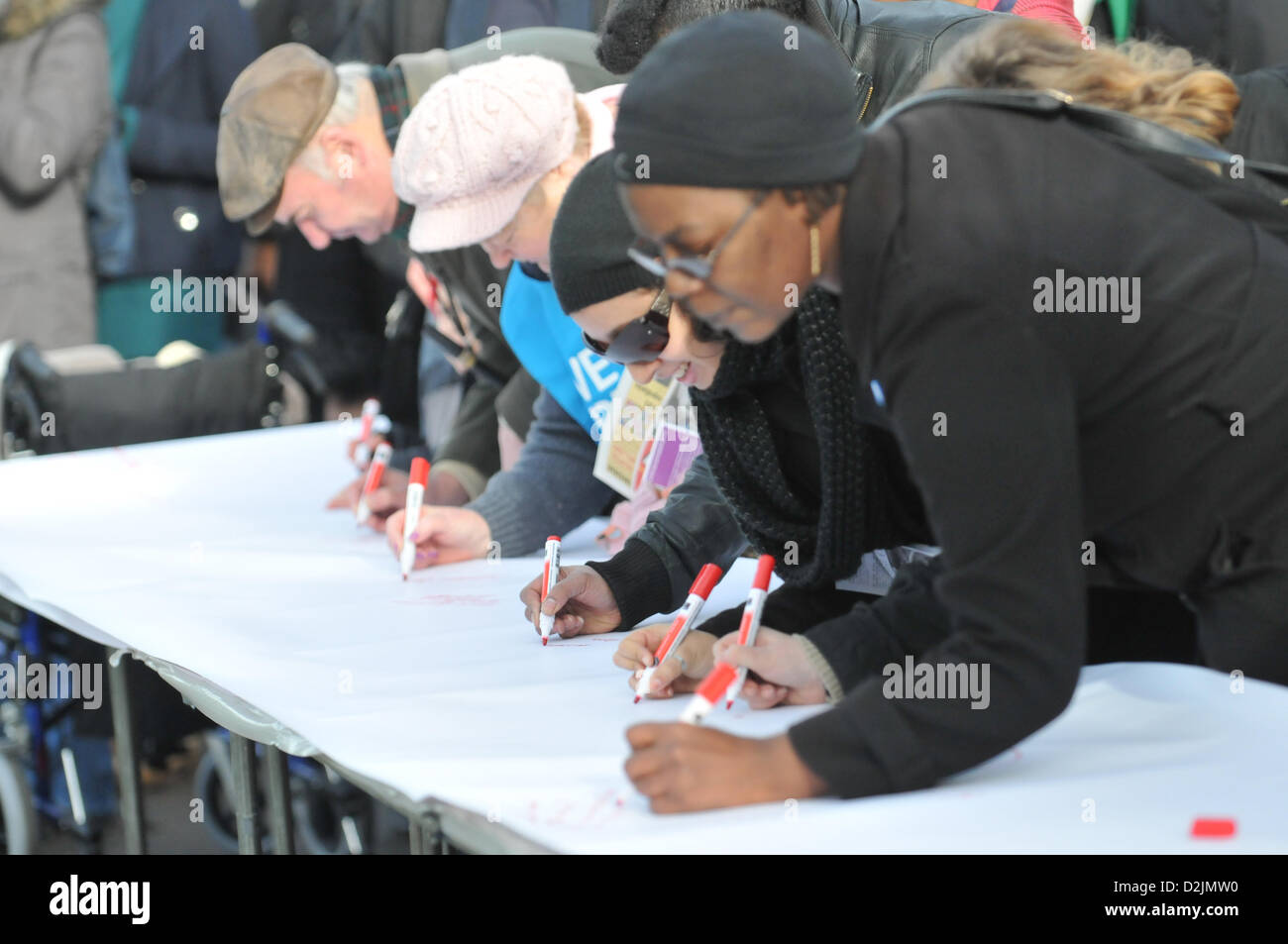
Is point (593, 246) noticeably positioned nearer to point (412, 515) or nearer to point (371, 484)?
point (412, 515)

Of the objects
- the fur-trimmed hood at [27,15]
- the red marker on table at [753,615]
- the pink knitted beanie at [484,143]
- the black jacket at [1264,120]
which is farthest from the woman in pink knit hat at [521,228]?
the fur-trimmed hood at [27,15]

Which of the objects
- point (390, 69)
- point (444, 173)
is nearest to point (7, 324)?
point (390, 69)

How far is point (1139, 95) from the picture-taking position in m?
1.38

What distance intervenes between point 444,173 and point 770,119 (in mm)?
1234

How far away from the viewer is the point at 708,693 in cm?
126

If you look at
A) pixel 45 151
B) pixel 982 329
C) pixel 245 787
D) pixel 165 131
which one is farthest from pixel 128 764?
pixel 165 131

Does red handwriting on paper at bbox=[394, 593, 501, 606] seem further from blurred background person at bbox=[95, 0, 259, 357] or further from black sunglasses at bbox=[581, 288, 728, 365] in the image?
blurred background person at bbox=[95, 0, 259, 357]

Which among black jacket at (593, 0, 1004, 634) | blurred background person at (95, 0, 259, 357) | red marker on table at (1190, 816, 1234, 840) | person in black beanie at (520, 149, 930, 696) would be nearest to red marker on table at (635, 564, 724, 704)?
person in black beanie at (520, 149, 930, 696)

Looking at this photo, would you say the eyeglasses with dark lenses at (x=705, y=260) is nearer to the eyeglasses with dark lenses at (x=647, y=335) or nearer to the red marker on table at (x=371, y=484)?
the eyeglasses with dark lenses at (x=647, y=335)

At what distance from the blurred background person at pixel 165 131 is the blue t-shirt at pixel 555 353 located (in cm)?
218

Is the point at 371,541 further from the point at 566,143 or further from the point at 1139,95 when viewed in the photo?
the point at 1139,95

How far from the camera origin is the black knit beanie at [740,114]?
111cm
